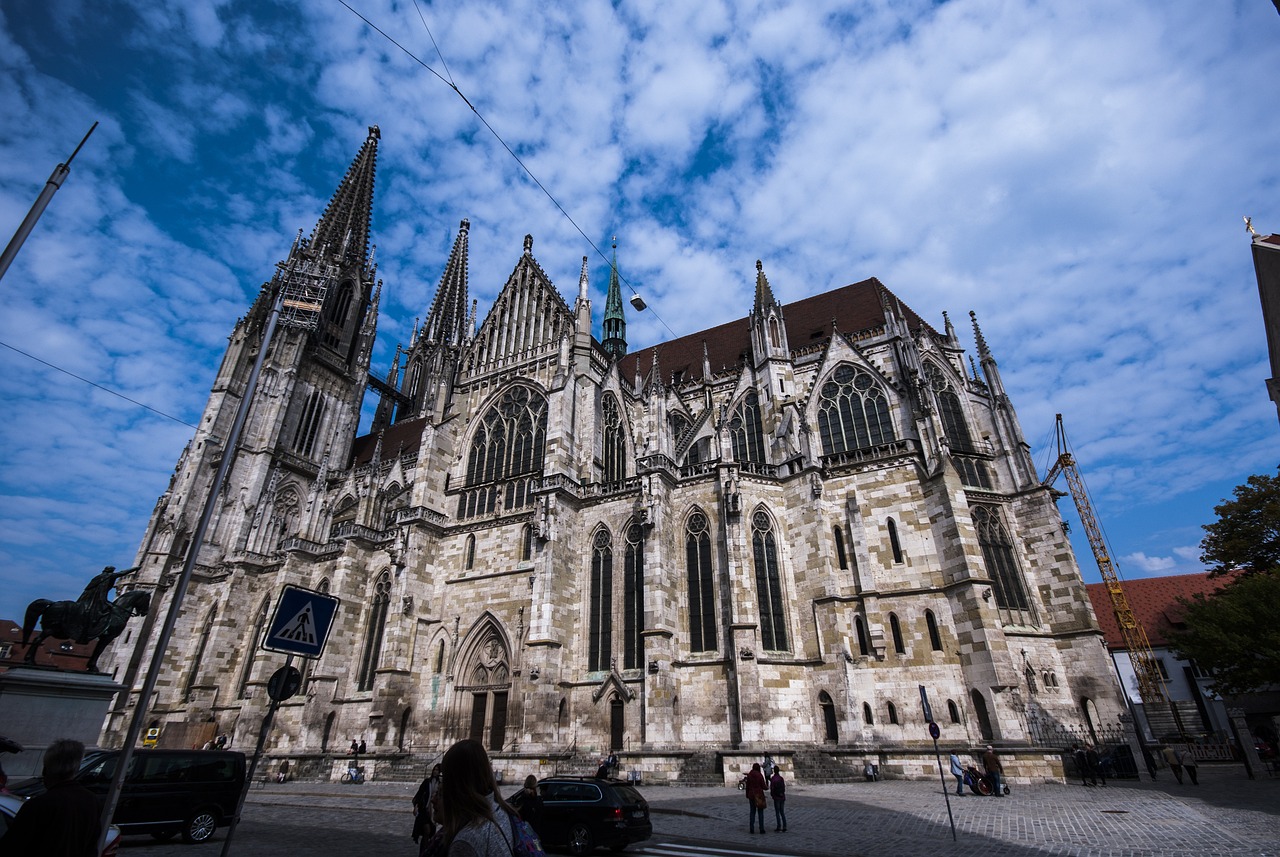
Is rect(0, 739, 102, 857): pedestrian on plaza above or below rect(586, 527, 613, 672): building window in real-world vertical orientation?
below

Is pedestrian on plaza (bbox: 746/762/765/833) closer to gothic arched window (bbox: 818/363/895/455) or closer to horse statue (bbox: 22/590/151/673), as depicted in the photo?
horse statue (bbox: 22/590/151/673)

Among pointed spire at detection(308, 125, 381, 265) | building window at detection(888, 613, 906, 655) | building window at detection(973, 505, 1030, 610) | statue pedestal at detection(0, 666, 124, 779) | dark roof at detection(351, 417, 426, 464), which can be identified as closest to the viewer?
statue pedestal at detection(0, 666, 124, 779)

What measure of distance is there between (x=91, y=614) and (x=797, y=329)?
27.5 m

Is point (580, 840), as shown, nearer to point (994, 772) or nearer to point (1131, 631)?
point (994, 772)

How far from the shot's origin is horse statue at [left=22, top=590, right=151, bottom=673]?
41.8ft

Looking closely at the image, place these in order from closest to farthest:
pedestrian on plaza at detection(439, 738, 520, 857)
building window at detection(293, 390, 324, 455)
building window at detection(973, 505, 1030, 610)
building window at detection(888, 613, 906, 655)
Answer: pedestrian on plaza at detection(439, 738, 520, 857), building window at detection(888, 613, 906, 655), building window at detection(973, 505, 1030, 610), building window at detection(293, 390, 324, 455)

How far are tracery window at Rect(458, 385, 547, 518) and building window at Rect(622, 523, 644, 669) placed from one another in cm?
531

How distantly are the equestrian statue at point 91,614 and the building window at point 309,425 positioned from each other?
27.2 m

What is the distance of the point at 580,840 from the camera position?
9.45 meters

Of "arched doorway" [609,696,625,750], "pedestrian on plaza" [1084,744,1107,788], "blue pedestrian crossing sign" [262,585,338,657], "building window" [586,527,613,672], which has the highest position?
"building window" [586,527,613,672]

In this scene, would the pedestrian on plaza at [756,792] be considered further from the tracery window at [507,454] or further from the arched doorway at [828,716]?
the tracery window at [507,454]

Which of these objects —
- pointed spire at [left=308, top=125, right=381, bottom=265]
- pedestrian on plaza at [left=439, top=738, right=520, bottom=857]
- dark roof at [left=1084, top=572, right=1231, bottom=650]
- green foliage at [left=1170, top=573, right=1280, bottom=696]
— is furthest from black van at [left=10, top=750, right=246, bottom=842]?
pointed spire at [left=308, top=125, right=381, bottom=265]

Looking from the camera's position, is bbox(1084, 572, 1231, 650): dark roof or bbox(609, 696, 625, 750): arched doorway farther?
bbox(1084, 572, 1231, 650): dark roof

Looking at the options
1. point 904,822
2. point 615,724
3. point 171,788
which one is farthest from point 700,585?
point 171,788
